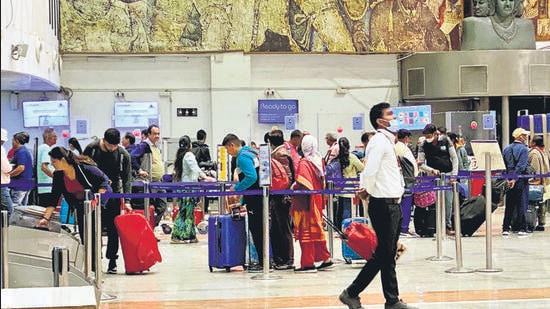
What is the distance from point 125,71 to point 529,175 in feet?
39.8

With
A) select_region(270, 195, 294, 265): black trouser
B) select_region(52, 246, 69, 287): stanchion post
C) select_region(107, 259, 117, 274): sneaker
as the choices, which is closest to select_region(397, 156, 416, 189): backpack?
select_region(270, 195, 294, 265): black trouser

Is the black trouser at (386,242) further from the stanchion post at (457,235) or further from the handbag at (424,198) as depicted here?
the handbag at (424,198)

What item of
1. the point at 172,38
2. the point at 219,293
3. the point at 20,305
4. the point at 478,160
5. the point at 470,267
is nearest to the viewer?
the point at 20,305

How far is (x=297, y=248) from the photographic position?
14344 mm

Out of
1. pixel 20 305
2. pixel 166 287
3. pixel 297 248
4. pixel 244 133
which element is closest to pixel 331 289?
pixel 166 287

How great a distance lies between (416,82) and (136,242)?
14.6 metres

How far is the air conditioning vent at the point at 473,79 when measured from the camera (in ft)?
79.6

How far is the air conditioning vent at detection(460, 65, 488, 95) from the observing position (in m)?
24.2

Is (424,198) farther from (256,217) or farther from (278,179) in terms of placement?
(256,217)

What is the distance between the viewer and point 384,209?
807 cm

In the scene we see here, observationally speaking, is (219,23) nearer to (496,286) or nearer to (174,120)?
(174,120)

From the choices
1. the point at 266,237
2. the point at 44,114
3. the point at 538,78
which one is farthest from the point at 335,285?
the point at 538,78

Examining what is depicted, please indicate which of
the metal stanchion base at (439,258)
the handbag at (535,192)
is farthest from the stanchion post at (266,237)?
the handbag at (535,192)

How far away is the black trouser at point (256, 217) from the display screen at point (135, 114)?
12531 millimetres
